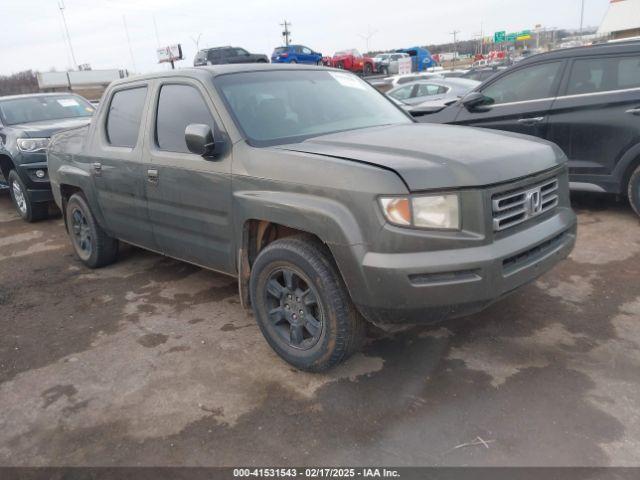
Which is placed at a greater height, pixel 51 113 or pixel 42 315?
pixel 51 113

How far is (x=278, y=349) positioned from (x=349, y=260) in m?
0.90

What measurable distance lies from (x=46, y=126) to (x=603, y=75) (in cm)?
729

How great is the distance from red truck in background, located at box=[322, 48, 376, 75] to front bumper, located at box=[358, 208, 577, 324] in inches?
1307

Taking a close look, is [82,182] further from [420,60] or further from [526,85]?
[420,60]

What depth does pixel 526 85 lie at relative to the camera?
6105 mm

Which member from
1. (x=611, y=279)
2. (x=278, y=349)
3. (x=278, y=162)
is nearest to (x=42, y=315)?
(x=278, y=349)

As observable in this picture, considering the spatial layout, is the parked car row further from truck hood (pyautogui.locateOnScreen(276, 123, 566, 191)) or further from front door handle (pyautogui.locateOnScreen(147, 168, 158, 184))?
truck hood (pyautogui.locateOnScreen(276, 123, 566, 191))

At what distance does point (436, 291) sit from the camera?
2.59 meters

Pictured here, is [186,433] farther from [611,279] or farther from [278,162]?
[611,279]

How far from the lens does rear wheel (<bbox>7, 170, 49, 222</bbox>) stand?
7.49 m

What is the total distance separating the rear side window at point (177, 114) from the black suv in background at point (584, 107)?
3646 mm

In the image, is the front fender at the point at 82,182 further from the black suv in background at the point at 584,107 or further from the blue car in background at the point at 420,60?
the blue car in background at the point at 420,60

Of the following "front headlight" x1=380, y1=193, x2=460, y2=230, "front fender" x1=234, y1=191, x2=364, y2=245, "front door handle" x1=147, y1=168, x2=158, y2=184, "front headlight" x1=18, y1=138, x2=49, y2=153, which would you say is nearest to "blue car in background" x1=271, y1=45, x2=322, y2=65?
"front headlight" x1=18, y1=138, x2=49, y2=153

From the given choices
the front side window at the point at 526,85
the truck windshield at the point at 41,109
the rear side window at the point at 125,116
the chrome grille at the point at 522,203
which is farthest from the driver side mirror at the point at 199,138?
the truck windshield at the point at 41,109
